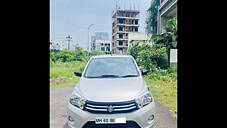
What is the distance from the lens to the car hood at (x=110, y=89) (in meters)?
3.11

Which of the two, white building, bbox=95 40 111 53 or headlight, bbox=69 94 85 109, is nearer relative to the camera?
headlight, bbox=69 94 85 109

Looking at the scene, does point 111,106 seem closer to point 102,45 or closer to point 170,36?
point 170,36

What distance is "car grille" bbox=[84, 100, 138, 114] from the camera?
3.01 meters

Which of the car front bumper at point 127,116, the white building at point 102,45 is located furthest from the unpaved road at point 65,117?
the white building at point 102,45

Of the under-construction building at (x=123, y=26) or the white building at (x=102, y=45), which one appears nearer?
the white building at (x=102, y=45)

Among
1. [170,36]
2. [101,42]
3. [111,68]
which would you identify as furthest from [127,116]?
[101,42]

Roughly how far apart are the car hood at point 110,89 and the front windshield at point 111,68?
10.3 inches

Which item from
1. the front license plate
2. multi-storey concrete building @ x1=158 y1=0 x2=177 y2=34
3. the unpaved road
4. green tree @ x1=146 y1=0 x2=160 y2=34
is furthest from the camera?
green tree @ x1=146 y1=0 x2=160 y2=34

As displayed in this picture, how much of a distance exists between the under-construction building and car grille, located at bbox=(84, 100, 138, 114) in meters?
51.9

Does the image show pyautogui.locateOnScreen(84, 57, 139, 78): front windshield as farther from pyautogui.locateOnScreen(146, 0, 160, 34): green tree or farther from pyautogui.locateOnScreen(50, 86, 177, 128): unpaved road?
pyautogui.locateOnScreen(146, 0, 160, 34): green tree

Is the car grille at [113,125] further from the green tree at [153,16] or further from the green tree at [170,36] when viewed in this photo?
the green tree at [153,16]

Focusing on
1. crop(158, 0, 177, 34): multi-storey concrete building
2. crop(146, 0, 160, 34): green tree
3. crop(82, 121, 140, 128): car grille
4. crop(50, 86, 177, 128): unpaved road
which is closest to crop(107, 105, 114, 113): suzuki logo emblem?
crop(82, 121, 140, 128): car grille
